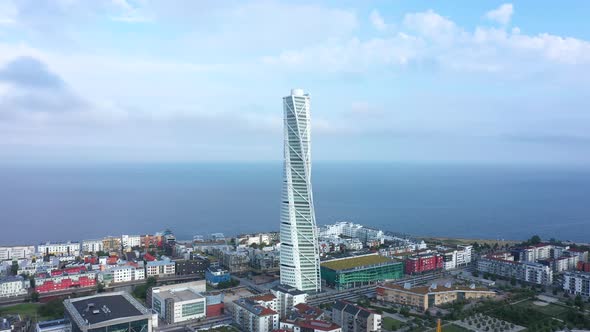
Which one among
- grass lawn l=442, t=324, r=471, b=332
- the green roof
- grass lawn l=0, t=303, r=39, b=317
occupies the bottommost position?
grass lawn l=442, t=324, r=471, b=332

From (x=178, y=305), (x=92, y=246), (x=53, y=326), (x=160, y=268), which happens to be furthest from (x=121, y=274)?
(x=53, y=326)

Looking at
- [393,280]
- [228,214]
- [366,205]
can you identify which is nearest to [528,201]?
[366,205]

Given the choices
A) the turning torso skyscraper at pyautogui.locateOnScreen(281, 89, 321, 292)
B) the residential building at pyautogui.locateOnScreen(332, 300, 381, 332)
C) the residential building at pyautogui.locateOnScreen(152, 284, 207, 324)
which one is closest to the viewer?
the residential building at pyautogui.locateOnScreen(332, 300, 381, 332)

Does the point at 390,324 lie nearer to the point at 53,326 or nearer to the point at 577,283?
Answer: the point at 577,283

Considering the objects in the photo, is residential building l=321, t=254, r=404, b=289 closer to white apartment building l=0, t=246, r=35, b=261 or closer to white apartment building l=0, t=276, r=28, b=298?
white apartment building l=0, t=276, r=28, b=298

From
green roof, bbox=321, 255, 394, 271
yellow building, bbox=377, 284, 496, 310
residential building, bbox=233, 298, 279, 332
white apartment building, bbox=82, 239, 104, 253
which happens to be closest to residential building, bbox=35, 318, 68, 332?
residential building, bbox=233, 298, 279, 332

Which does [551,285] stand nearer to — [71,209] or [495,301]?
[495,301]
